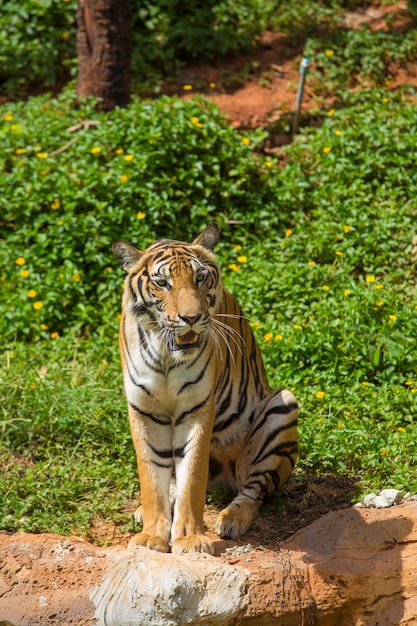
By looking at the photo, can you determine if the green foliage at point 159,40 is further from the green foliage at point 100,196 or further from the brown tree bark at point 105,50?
the green foliage at point 100,196

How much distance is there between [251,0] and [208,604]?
27.3 ft

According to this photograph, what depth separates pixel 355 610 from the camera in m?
4.25

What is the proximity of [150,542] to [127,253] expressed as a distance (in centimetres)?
140

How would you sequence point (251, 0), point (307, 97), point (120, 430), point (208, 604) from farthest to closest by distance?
1. point (251, 0)
2. point (307, 97)
3. point (120, 430)
4. point (208, 604)

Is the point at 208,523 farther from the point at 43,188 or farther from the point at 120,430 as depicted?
the point at 43,188

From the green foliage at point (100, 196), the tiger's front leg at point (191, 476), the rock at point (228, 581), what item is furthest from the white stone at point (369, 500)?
the green foliage at point (100, 196)

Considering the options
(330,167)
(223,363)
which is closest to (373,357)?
(223,363)

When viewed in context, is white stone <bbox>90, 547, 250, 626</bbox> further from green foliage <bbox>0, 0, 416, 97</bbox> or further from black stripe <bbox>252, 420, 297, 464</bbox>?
green foliage <bbox>0, 0, 416, 97</bbox>

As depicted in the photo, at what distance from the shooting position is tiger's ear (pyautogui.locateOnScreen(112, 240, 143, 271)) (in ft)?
15.0

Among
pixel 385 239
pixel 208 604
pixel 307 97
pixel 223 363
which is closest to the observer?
pixel 208 604

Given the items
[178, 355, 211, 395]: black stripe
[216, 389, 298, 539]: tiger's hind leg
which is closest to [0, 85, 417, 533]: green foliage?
[216, 389, 298, 539]: tiger's hind leg

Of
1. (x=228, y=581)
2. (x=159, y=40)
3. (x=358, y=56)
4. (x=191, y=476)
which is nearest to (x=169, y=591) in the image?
(x=228, y=581)

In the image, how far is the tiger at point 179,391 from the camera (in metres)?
4.29

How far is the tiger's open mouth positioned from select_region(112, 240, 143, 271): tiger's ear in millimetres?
559
